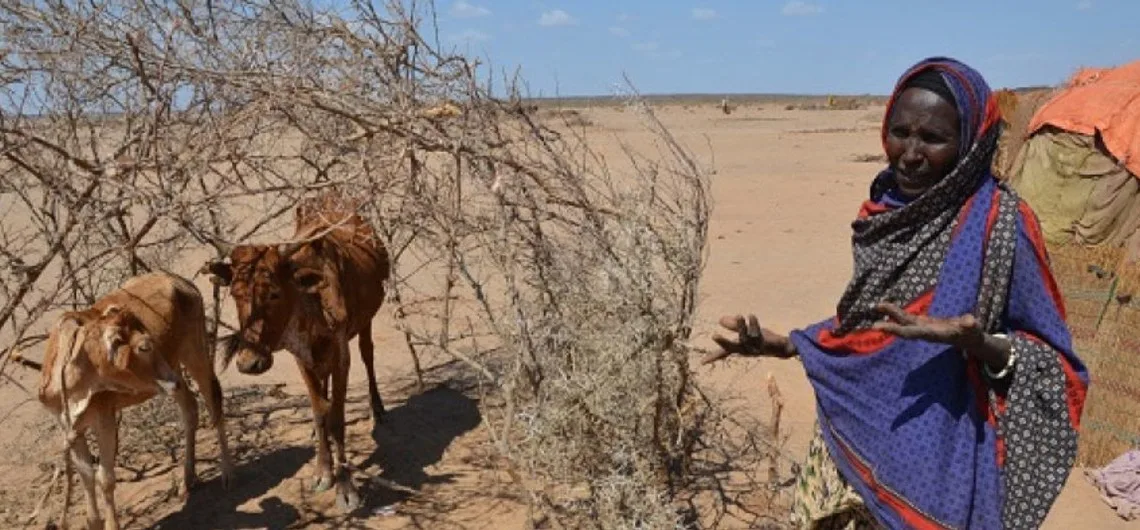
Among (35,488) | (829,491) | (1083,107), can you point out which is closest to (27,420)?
(35,488)

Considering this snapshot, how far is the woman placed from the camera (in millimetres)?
2107

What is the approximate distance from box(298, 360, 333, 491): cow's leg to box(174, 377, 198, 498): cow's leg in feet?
2.15

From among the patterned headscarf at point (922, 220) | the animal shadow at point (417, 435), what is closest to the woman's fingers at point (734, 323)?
the patterned headscarf at point (922, 220)

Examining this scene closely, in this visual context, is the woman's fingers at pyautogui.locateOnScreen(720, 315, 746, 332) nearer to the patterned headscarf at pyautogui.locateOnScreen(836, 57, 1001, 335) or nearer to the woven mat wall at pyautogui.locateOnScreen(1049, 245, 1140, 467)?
the patterned headscarf at pyautogui.locateOnScreen(836, 57, 1001, 335)

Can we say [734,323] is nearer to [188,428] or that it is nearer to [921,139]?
[921,139]

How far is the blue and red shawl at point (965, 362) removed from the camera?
212cm

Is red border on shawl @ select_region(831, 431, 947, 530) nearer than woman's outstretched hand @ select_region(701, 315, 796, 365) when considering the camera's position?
Yes

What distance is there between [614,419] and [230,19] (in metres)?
2.45

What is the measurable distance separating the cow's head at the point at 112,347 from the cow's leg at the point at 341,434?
0.92m

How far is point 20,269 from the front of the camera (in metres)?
4.07

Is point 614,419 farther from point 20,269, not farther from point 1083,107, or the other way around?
point 1083,107

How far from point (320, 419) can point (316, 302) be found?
61 centimetres

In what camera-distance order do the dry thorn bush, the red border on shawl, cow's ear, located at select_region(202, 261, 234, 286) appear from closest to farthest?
the red border on shawl
the dry thorn bush
cow's ear, located at select_region(202, 261, 234, 286)

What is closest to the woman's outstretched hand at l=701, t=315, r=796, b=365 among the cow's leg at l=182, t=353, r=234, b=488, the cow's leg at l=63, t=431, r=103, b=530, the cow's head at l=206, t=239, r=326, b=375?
the cow's head at l=206, t=239, r=326, b=375
